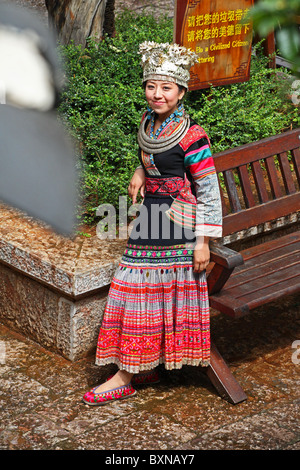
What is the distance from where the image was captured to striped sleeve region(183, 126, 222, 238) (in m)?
2.84

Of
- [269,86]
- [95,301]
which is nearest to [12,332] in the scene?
[95,301]

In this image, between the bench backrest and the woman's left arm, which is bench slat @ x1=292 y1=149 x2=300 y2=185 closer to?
the bench backrest

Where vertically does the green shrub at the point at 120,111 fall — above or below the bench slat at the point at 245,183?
above

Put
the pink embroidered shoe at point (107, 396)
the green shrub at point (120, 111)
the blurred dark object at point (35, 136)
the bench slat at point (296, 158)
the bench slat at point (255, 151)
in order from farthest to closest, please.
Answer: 1. the green shrub at point (120, 111)
2. the blurred dark object at point (35, 136)
3. the bench slat at point (296, 158)
4. the bench slat at point (255, 151)
5. the pink embroidered shoe at point (107, 396)

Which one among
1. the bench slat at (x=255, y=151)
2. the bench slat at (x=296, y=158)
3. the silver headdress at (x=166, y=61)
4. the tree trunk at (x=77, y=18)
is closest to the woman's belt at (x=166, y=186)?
the silver headdress at (x=166, y=61)

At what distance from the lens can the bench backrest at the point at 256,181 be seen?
11.6ft

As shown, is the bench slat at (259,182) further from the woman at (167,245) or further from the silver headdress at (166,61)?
the silver headdress at (166,61)

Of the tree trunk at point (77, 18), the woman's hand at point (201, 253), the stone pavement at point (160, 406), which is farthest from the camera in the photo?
the tree trunk at point (77, 18)

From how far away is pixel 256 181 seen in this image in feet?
12.3

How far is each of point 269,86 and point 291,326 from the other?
263 centimetres

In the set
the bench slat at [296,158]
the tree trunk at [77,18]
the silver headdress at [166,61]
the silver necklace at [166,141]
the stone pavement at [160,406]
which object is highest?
the tree trunk at [77,18]

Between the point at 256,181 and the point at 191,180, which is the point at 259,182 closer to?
the point at 256,181

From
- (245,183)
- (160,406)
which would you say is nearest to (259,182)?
(245,183)

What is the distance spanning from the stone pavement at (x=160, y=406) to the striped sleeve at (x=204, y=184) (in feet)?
2.71
